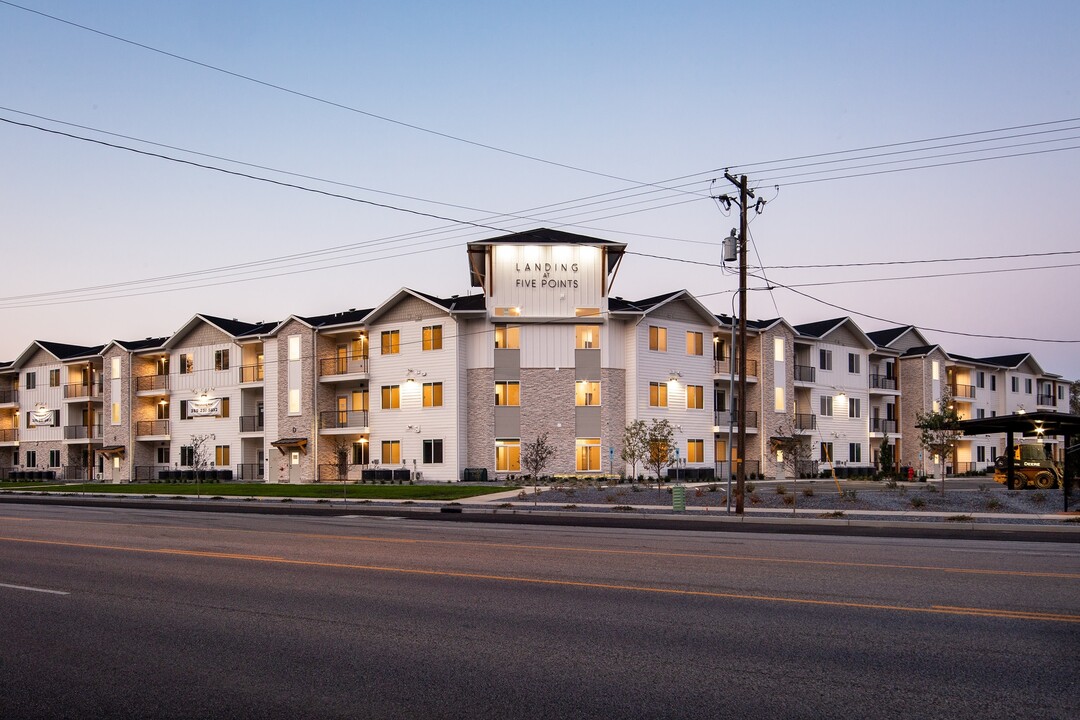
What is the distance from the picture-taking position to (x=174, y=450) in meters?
64.4

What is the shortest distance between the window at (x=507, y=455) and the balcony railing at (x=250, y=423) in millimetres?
19426

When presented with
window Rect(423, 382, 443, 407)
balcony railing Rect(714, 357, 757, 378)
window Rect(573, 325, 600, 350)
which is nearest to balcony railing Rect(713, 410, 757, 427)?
balcony railing Rect(714, 357, 757, 378)

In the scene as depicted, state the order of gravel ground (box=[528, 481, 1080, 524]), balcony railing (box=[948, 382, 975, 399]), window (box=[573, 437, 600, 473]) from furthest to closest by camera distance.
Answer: balcony railing (box=[948, 382, 975, 399]), window (box=[573, 437, 600, 473]), gravel ground (box=[528, 481, 1080, 524])

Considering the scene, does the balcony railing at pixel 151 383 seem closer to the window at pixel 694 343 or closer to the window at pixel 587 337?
the window at pixel 587 337

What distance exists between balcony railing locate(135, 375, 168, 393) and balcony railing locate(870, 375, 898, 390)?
5446cm

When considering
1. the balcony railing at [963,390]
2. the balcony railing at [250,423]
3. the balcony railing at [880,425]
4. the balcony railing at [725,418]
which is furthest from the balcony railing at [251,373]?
the balcony railing at [963,390]

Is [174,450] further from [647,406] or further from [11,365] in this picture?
[647,406]

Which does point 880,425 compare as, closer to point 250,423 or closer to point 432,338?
point 432,338

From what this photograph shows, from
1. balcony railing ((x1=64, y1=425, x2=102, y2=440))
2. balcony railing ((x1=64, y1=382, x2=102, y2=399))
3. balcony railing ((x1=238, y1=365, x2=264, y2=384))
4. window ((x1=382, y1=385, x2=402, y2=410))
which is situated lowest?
balcony railing ((x1=64, y1=425, x2=102, y2=440))

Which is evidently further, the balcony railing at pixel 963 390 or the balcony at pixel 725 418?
the balcony railing at pixel 963 390

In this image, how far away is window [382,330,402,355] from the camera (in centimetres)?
5291

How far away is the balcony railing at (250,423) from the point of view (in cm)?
5959

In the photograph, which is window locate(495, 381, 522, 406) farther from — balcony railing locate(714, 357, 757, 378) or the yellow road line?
the yellow road line

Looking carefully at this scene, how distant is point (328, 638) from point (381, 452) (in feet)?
152
